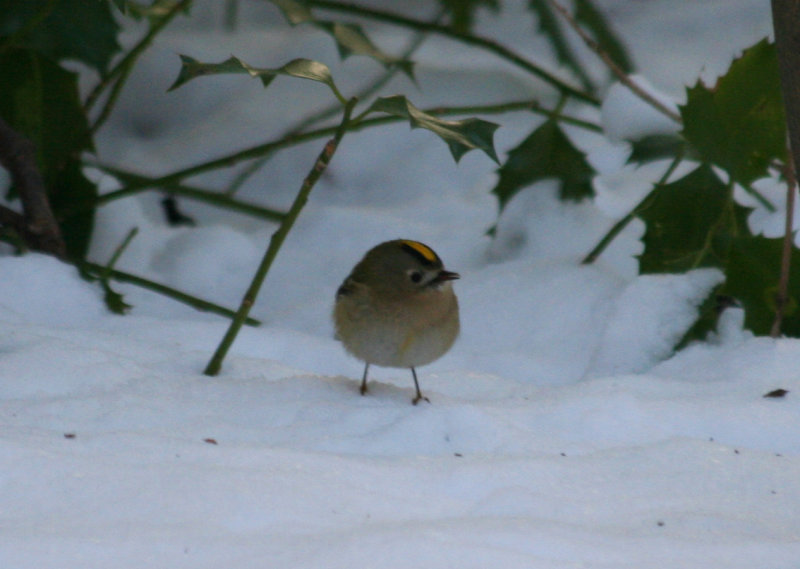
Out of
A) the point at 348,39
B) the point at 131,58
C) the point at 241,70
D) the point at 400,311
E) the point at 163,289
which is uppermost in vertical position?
the point at 348,39

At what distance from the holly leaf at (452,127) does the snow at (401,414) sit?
2.03ft

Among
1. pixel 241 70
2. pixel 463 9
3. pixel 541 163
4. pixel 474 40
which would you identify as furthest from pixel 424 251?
pixel 463 9

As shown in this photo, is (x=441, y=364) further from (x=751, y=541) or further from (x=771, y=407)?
(x=751, y=541)

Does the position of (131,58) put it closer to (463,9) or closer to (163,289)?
(163,289)

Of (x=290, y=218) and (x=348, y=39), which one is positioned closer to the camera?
(x=290, y=218)

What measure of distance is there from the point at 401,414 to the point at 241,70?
89 centimetres

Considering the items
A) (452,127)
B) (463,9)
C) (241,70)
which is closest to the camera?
(241,70)

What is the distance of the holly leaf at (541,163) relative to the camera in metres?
3.99

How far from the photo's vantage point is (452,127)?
8.08 ft

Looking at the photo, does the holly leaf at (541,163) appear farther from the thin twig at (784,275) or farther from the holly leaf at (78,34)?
the holly leaf at (78,34)

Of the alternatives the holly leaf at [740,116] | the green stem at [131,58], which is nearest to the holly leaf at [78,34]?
the green stem at [131,58]

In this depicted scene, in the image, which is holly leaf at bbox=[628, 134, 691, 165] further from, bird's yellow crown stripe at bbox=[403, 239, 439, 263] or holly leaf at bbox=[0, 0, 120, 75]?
holly leaf at bbox=[0, 0, 120, 75]

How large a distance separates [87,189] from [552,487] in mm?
2431

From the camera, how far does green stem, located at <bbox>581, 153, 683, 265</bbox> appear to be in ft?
11.1
